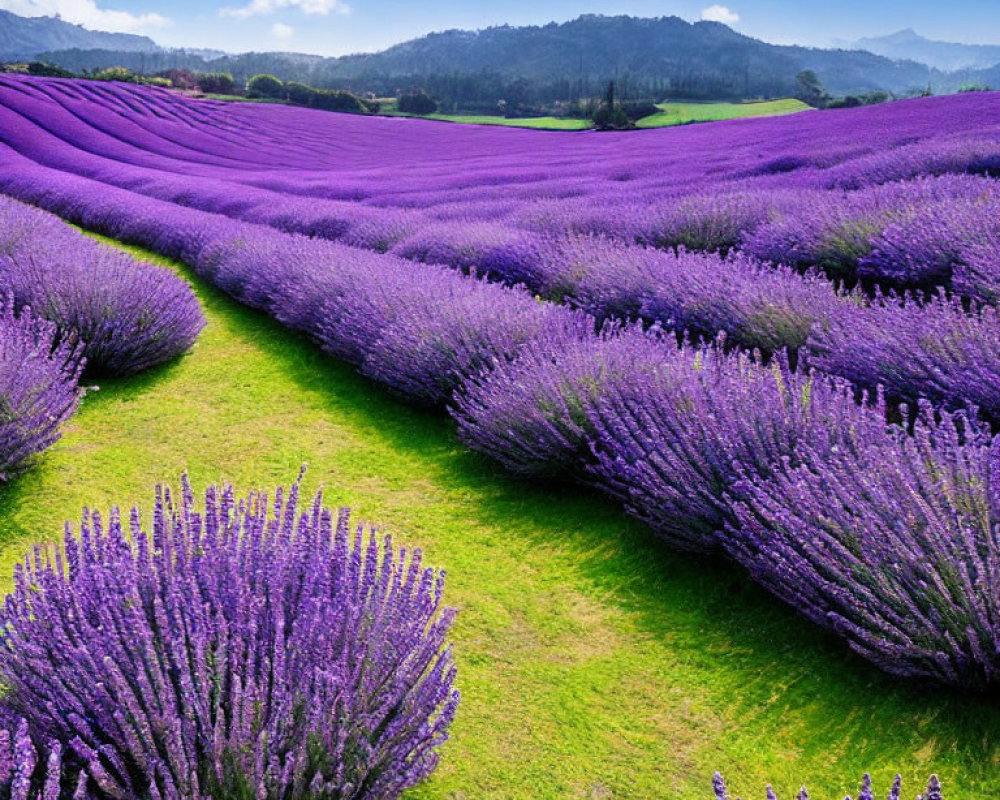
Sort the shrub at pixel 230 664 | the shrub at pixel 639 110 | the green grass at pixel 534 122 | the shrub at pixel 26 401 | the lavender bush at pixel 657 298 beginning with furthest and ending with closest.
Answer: the shrub at pixel 639 110, the green grass at pixel 534 122, the shrub at pixel 26 401, the lavender bush at pixel 657 298, the shrub at pixel 230 664

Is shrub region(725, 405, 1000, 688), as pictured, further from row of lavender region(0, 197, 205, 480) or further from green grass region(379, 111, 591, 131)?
green grass region(379, 111, 591, 131)

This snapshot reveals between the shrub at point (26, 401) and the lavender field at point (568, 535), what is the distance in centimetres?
1

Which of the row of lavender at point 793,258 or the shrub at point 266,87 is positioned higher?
the shrub at point 266,87

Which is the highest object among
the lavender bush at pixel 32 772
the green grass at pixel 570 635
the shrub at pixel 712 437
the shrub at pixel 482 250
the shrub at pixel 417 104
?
the shrub at pixel 417 104

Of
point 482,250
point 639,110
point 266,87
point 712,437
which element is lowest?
point 712,437

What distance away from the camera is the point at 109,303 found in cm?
382

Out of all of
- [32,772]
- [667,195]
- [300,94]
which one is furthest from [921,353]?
[300,94]

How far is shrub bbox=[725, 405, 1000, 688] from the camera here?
155cm

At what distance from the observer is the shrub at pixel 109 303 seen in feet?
12.4

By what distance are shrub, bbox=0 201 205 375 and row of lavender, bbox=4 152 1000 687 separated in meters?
0.89

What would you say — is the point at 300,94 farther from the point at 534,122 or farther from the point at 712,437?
the point at 712,437

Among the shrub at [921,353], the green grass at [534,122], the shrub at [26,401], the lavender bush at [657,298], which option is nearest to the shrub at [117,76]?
the green grass at [534,122]

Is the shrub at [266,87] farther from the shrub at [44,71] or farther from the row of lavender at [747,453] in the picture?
the row of lavender at [747,453]

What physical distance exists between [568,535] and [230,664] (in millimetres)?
1299
